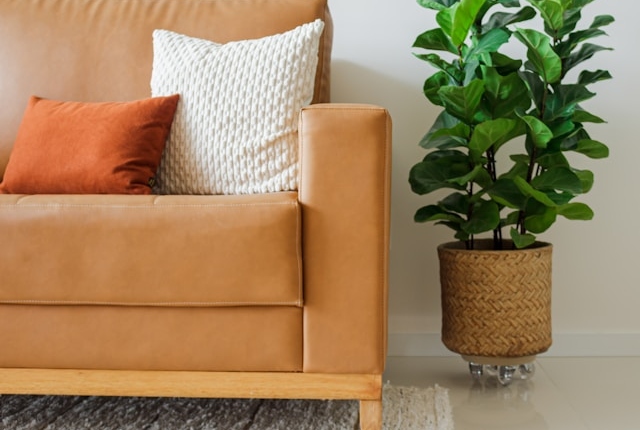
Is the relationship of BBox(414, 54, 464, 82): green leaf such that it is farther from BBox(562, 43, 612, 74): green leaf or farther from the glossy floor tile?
the glossy floor tile

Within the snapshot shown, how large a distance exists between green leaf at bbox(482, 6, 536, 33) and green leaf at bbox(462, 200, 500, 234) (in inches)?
17.1

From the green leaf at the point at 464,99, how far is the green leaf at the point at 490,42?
0.32 feet

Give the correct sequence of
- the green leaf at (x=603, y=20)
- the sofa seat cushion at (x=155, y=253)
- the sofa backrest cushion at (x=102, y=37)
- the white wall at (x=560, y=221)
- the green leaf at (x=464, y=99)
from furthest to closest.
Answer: the white wall at (x=560, y=221) → the sofa backrest cushion at (x=102, y=37) → the green leaf at (x=603, y=20) → the green leaf at (x=464, y=99) → the sofa seat cushion at (x=155, y=253)

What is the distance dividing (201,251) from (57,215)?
289 mm

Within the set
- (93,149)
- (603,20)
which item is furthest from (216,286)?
(603,20)

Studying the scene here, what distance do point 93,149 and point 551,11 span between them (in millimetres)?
1103

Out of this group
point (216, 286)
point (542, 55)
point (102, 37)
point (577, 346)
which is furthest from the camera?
point (577, 346)

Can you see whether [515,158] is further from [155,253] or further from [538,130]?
[155,253]

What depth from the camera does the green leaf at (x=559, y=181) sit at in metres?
1.88

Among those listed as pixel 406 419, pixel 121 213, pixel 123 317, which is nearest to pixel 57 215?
pixel 121 213

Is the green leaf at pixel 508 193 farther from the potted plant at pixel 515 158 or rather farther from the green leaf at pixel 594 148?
the green leaf at pixel 594 148

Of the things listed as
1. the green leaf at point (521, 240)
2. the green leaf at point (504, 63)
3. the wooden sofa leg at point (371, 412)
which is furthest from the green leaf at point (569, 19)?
the wooden sofa leg at point (371, 412)

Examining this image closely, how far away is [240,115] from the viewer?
70.6 inches

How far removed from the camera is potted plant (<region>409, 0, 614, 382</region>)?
189cm
